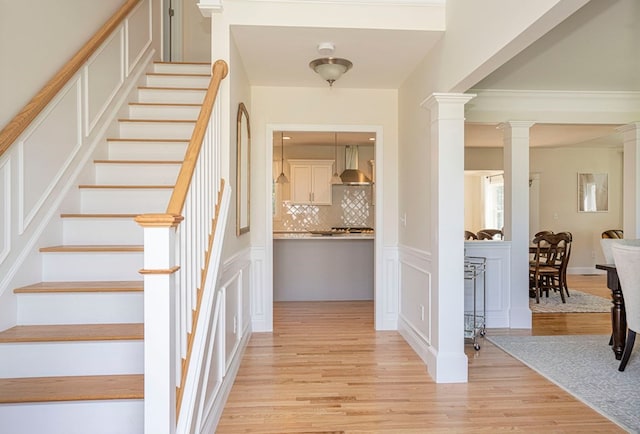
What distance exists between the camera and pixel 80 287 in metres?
2.05

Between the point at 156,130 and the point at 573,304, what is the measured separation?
5.55m

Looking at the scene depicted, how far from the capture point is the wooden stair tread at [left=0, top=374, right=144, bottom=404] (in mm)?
1600

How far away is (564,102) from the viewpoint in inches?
170

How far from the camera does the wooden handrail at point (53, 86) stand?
1.86 metres

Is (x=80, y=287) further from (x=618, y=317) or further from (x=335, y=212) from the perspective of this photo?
(x=335, y=212)

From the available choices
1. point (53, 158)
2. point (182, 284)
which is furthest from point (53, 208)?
point (182, 284)

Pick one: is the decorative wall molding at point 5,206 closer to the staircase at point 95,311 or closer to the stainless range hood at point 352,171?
the staircase at point 95,311

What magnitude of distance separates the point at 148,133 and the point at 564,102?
431 cm

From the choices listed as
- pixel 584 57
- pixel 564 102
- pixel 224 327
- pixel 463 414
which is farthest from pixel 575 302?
pixel 224 327

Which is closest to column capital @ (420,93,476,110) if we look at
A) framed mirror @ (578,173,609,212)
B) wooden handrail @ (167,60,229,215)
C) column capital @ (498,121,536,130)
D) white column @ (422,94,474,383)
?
white column @ (422,94,474,383)

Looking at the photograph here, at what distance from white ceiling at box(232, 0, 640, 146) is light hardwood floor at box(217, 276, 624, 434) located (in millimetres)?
2550

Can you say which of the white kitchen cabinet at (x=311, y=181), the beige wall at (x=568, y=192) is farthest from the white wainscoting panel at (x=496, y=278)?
the white kitchen cabinet at (x=311, y=181)

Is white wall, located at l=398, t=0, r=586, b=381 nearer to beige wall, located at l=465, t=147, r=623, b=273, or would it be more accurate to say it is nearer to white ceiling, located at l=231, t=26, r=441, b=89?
white ceiling, located at l=231, t=26, r=441, b=89

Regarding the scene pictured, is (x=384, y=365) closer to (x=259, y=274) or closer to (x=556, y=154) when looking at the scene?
(x=259, y=274)
